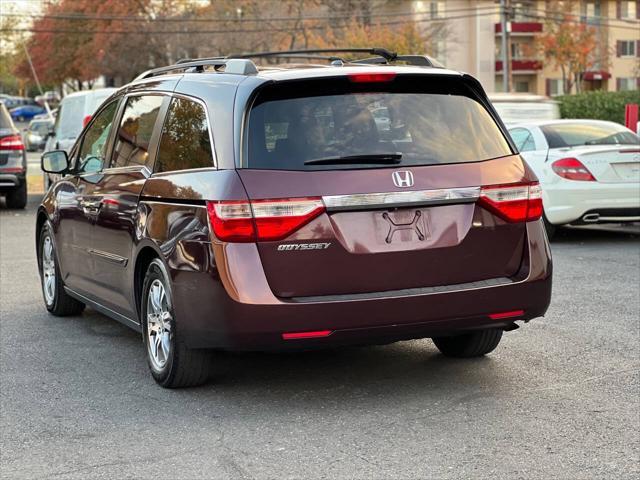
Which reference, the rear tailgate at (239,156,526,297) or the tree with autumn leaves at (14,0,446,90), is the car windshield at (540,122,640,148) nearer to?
the rear tailgate at (239,156,526,297)

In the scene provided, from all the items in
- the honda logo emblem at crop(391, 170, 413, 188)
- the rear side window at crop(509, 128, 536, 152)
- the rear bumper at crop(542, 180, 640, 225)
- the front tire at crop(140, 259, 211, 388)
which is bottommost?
the rear bumper at crop(542, 180, 640, 225)

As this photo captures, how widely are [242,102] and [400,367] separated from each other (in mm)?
1912

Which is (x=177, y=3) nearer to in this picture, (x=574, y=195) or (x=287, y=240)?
(x=574, y=195)

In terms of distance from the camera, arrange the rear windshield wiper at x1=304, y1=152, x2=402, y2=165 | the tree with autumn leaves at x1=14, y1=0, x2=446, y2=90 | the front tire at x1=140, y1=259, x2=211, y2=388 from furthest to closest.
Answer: the tree with autumn leaves at x1=14, y1=0, x2=446, y2=90 < the front tire at x1=140, y1=259, x2=211, y2=388 < the rear windshield wiper at x1=304, y1=152, x2=402, y2=165

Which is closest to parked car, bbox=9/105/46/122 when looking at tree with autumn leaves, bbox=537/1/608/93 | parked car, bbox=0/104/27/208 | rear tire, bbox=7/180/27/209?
tree with autumn leaves, bbox=537/1/608/93

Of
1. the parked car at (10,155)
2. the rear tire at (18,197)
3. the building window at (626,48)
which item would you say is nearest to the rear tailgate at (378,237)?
the parked car at (10,155)

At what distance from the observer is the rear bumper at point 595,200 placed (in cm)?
1296

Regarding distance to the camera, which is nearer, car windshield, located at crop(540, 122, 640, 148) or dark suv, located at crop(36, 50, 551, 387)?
dark suv, located at crop(36, 50, 551, 387)

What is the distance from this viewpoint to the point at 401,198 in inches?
228

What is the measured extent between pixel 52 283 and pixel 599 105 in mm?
31198

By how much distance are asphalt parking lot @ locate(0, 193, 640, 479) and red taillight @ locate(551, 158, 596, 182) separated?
472cm

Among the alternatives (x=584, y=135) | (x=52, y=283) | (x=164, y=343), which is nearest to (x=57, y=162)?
(x=52, y=283)

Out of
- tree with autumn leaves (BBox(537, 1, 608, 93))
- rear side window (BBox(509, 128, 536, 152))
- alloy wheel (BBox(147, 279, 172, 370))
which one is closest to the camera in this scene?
alloy wheel (BBox(147, 279, 172, 370))

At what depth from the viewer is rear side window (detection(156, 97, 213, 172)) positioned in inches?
243
